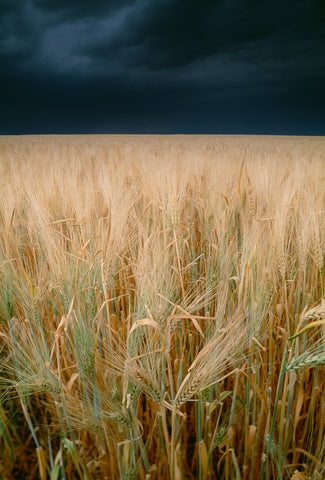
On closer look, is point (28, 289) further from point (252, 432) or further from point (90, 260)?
point (252, 432)

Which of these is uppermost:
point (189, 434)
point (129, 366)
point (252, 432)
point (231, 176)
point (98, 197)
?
point (231, 176)

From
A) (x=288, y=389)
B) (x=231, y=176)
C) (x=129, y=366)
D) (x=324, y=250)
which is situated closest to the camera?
(x=129, y=366)

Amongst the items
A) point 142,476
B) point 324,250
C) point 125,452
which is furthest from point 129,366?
A: point 324,250

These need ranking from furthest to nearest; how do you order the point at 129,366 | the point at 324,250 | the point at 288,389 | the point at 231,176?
the point at 231,176, the point at 324,250, the point at 288,389, the point at 129,366

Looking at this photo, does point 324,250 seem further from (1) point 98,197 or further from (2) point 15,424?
(1) point 98,197

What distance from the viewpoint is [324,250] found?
1.04 m

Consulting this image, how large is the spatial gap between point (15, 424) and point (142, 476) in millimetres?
411

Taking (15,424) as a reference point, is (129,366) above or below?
above

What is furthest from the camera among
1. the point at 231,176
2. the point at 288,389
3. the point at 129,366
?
the point at 231,176

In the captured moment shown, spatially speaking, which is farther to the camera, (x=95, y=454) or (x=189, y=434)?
(x=189, y=434)

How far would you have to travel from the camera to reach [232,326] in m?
0.66

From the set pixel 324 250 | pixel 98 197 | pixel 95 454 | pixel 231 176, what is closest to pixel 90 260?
pixel 95 454

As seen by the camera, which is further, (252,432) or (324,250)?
(324,250)

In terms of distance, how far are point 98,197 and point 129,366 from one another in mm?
1456
